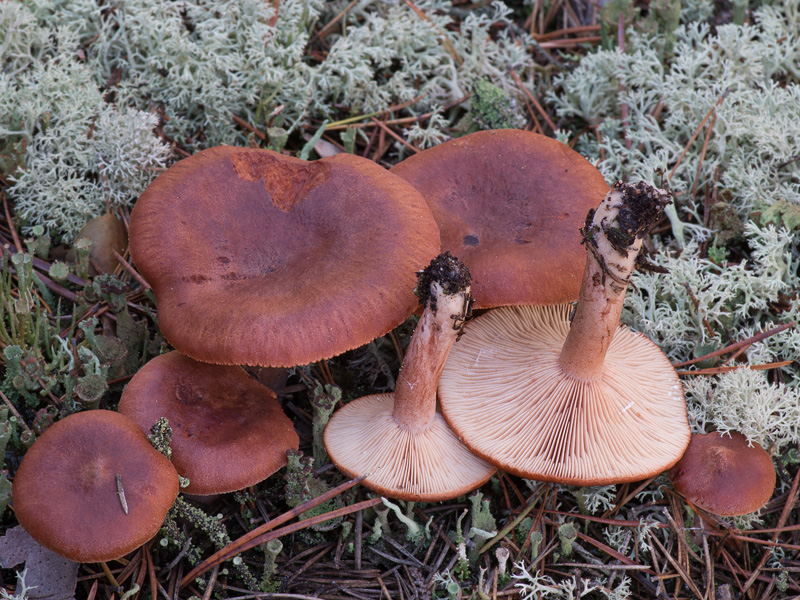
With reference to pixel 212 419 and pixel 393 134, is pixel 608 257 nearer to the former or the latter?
pixel 212 419

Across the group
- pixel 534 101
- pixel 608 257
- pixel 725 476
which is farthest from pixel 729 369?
pixel 534 101

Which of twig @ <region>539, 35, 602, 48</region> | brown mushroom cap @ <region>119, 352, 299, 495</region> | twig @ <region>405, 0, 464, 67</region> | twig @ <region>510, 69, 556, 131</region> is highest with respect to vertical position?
twig @ <region>405, 0, 464, 67</region>

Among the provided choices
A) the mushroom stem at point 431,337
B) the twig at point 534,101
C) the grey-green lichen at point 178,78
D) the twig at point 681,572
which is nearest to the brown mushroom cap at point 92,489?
the mushroom stem at point 431,337

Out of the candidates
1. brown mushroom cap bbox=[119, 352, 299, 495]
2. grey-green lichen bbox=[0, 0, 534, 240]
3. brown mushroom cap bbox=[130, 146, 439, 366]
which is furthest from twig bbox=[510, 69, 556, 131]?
brown mushroom cap bbox=[119, 352, 299, 495]

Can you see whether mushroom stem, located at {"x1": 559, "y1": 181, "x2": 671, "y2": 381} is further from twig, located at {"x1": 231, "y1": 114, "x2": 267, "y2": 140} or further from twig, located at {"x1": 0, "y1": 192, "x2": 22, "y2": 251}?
twig, located at {"x1": 0, "y1": 192, "x2": 22, "y2": 251}

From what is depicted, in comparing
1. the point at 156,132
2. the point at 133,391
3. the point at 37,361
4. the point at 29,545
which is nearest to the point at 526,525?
the point at 133,391

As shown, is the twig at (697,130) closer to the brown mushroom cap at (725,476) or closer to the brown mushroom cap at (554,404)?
the brown mushroom cap at (554,404)

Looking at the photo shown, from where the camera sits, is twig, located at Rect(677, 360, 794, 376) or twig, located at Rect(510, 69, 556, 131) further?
twig, located at Rect(510, 69, 556, 131)
